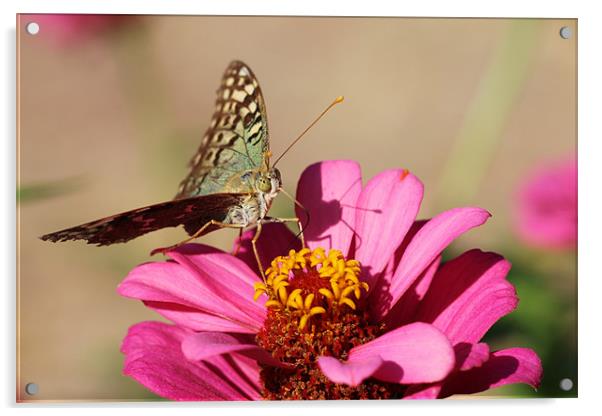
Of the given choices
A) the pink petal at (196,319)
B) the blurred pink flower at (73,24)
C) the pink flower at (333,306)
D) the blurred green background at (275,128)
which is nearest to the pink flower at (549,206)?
the blurred green background at (275,128)

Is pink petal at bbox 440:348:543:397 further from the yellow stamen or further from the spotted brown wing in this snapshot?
the spotted brown wing

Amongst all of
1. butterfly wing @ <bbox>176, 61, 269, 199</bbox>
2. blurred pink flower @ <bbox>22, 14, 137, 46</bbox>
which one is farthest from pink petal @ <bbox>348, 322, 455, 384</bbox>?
blurred pink flower @ <bbox>22, 14, 137, 46</bbox>

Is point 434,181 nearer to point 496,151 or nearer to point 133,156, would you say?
point 496,151

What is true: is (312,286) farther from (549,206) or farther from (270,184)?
(549,206)

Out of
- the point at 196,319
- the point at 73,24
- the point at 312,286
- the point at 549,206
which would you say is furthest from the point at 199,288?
the point at 549,206

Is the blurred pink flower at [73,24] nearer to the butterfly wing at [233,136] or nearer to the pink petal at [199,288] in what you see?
the butterfly wing at [233,136]

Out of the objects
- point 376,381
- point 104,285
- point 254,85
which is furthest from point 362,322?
point 104,285
